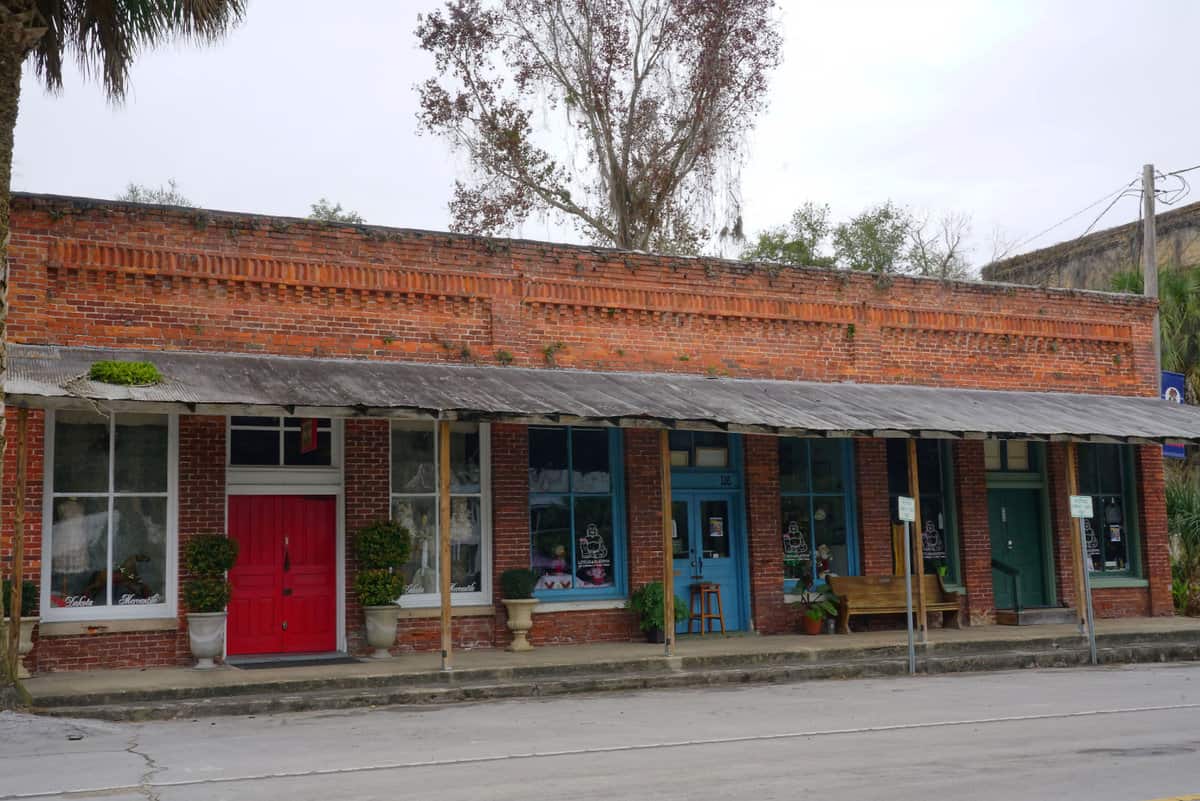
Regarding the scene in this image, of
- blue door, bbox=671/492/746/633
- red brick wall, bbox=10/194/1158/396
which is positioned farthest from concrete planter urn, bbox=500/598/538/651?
red brick wall, bbox=10/194/1158/396

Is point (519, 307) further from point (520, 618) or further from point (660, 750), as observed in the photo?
point (660, 750)

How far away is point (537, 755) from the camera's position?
9.60 meters

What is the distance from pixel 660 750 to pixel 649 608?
676 centimetres

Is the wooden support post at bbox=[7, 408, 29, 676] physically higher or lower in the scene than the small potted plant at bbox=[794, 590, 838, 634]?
higher

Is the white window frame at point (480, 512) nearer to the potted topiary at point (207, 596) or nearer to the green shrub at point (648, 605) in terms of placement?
the green shrub at point (648, 605)

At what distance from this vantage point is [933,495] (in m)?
19.8

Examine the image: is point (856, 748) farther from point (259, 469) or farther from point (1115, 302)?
point (1115, 302)

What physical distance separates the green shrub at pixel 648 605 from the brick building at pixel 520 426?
21cm

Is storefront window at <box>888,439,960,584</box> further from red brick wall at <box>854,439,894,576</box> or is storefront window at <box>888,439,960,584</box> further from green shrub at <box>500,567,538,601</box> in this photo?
green shrub at <box>500,567,538,601</box>

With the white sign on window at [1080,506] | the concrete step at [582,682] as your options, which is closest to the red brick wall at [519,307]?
the white sign on window at [1080,506]

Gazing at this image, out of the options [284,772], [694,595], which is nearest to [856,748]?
[284,772]

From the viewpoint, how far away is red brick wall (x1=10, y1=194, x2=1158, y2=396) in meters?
14.4

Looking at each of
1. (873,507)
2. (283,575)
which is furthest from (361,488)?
(873,507)

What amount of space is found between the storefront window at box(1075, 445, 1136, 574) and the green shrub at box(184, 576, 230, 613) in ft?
45.6
